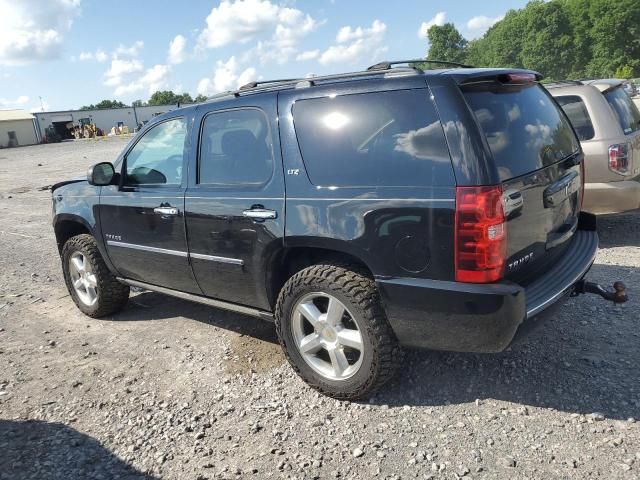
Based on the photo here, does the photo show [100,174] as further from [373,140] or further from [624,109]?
[624,109]

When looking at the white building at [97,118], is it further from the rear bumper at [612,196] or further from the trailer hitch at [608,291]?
the trailer hitch at [608,291]

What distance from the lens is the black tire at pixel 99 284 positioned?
492cm

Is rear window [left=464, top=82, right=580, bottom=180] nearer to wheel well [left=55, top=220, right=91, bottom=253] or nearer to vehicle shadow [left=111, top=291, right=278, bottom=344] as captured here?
vehicle shadow [left=111, top=291, right=278, bottom=344]

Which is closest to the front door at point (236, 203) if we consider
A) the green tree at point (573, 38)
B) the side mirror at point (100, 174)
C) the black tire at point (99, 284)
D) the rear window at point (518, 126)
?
the side mirror at point (100, 174)

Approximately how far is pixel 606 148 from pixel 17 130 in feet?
235

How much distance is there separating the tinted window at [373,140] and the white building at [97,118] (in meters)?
68.2

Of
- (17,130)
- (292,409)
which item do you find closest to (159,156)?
(292,409)

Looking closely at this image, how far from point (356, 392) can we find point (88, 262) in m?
3.03

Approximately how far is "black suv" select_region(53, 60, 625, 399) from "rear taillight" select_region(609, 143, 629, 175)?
229 cm

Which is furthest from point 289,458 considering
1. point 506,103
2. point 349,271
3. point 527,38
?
point 527,38

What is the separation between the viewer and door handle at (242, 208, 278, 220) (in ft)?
11.0

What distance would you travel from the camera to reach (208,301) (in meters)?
4.07

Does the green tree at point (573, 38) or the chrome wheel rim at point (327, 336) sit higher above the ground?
the green tree at point (573, 38)

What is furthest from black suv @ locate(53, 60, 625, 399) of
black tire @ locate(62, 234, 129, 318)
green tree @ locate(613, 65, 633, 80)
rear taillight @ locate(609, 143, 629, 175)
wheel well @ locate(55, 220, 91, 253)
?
green tree @ locate(613, 65, 633, 80)
